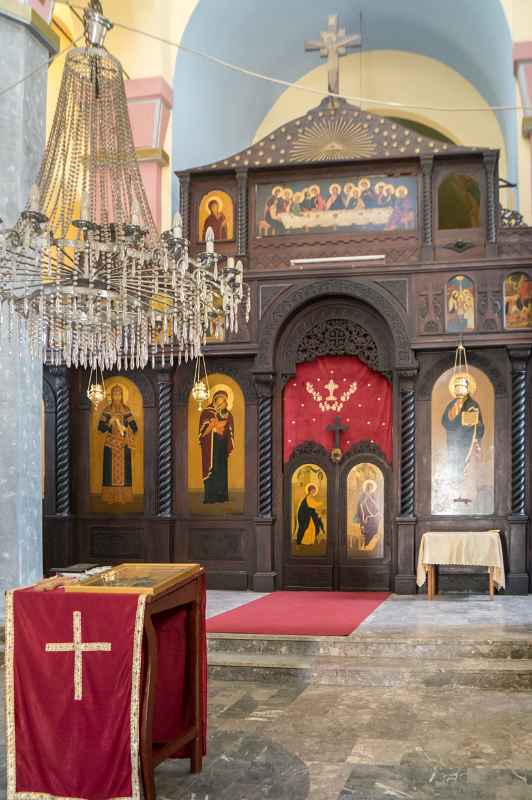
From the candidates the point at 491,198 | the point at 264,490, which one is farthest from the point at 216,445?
the point at 491,198

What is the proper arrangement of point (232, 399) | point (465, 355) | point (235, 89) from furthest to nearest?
point (235, 89), point (232, 399), point (465, 355)

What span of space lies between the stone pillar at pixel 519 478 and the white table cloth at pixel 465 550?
573 mm

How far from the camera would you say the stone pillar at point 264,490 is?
1044 cm

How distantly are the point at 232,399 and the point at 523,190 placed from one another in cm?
423

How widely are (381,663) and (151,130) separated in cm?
728

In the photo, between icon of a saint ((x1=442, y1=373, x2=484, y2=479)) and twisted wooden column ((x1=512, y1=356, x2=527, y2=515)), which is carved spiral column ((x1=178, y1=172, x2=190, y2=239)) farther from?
twisted wooden column ((x1=512, y1=356, x2=527, y2=515))

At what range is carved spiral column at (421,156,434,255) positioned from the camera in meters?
10.2

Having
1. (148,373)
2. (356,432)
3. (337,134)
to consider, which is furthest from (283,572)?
(337,134)

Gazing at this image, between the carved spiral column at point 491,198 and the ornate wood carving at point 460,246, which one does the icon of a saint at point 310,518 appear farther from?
the carved spiral column at point 491,198

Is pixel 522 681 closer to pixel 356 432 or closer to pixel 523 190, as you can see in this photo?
pixel 356 432

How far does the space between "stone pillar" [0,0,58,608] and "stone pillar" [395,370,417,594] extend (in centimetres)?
388

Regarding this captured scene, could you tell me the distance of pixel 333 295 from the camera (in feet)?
34.4

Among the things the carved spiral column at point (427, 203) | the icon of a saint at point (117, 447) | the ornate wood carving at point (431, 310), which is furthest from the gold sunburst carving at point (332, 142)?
the icon of a saint at point (117, 447)

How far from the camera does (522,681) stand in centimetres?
694
